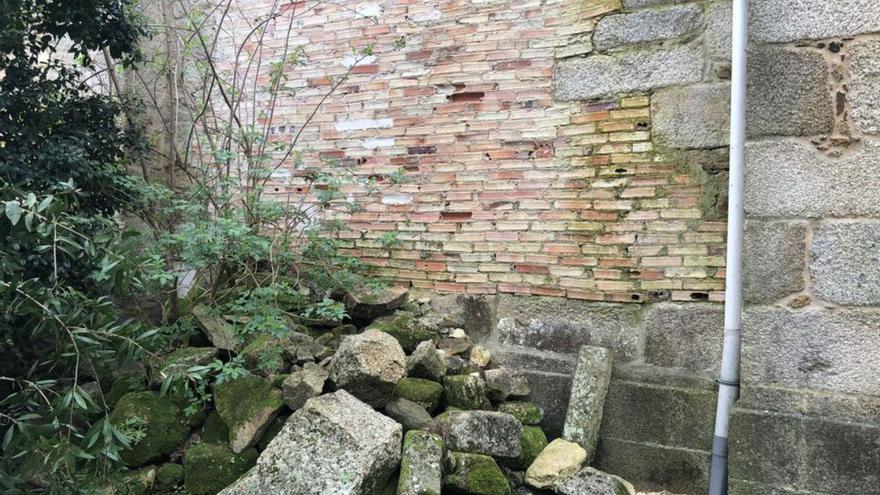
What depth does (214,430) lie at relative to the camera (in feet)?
10.8

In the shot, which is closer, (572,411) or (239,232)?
(239,232)

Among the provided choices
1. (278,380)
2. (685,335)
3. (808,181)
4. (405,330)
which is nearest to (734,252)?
(808,181)

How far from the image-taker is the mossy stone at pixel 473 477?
2.98 metres

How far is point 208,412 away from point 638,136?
9.12 feet

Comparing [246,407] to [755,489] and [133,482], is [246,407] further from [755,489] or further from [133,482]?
[755,489]

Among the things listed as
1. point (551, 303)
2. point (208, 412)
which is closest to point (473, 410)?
point (551, 303)

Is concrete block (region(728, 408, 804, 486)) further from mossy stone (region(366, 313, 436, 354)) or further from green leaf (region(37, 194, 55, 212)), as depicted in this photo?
green leaf (region(37, 194, 55, 212))

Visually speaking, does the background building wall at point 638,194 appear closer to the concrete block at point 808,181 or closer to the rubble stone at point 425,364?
the concrete block at point 808,181

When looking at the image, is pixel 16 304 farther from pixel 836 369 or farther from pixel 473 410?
pixel 836 369

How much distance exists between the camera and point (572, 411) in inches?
139

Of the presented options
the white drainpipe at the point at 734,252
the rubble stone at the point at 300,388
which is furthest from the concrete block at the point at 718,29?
the rubble stone at the point at 300,388

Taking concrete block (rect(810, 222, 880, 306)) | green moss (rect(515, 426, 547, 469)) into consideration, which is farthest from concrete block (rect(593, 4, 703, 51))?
green moss (rect(515, 426, 547, 469))

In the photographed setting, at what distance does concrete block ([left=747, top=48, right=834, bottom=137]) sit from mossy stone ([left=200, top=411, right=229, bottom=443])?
9.30ft

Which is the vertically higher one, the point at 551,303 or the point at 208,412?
the point at 551,303
